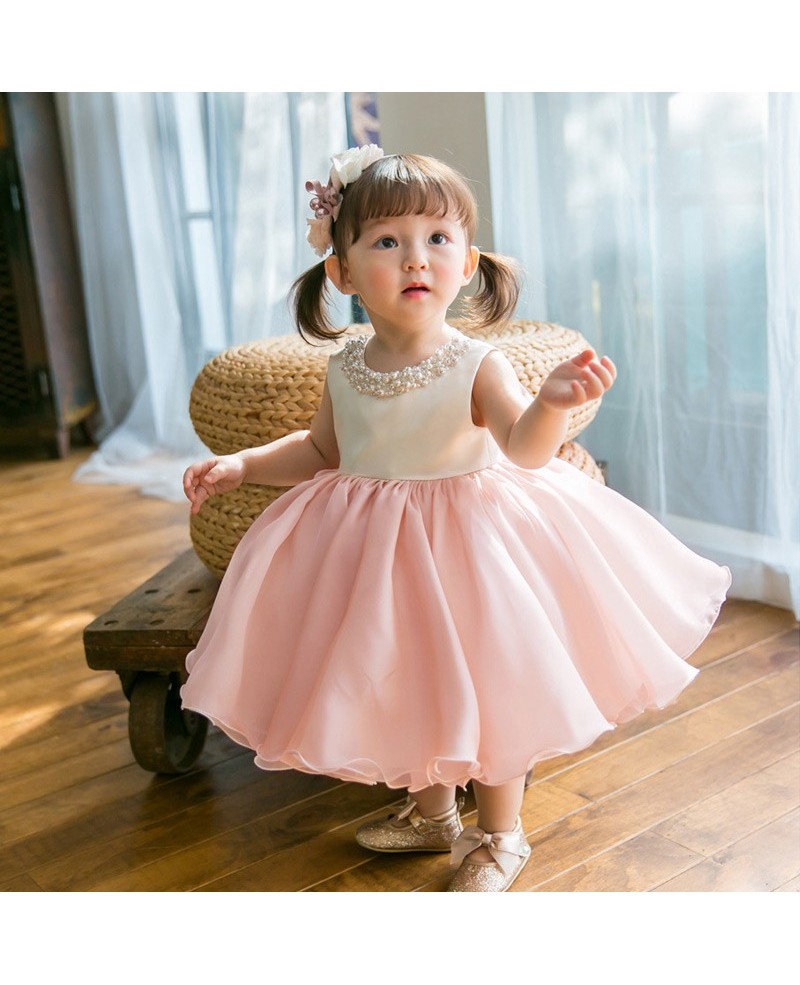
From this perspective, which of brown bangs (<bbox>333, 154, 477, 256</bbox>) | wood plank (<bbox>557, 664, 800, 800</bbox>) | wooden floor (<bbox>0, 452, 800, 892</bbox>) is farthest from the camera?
wood plank (<bbox>557, 664, 800, 800</bbox>)

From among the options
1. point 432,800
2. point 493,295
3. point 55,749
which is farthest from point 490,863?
point 55,749

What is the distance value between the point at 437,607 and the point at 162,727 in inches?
22.1

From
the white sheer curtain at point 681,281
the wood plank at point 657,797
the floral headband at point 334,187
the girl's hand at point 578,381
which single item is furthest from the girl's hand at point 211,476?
Answer: the white sheer curtain at point 681,281

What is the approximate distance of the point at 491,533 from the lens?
1.09 m

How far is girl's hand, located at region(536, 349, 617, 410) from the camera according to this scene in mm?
984

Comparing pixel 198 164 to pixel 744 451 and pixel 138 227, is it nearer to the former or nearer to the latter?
pixel 138 227

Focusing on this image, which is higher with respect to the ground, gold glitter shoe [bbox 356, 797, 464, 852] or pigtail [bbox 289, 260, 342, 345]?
pigtail [bbox 289, 260, 342, 345]

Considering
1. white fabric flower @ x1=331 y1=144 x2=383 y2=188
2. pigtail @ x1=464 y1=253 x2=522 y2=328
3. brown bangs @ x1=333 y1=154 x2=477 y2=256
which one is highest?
white fabric flower @ x1=331 y1=144 x2=383 y2=188

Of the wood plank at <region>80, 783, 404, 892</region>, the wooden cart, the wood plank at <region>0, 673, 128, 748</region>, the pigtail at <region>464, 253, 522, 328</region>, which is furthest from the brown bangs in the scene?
the wood plank at <region>0, 673, 128, 748</region>

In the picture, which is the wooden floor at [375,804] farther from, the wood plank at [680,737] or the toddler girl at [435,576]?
the toddler girl at [435,576]

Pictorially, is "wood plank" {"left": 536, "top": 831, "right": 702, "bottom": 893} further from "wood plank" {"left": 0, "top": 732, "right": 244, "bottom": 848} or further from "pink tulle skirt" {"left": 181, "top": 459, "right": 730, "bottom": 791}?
"wood plank" {"left": 0, "top": 732, "right": 244, "bottom": 848}

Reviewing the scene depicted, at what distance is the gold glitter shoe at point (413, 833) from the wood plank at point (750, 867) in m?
0.24

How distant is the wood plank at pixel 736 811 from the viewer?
1243mm

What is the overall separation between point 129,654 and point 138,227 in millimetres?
2060
